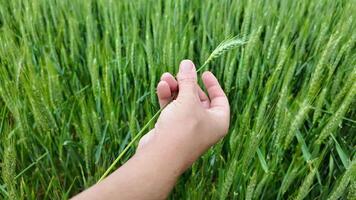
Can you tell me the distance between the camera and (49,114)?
785 mm

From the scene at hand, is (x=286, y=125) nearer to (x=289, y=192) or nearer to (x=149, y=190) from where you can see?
(x=289, y=192)

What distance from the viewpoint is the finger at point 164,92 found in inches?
27.1

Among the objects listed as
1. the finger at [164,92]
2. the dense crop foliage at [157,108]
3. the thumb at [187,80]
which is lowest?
the dense crop foliage at [157,108]

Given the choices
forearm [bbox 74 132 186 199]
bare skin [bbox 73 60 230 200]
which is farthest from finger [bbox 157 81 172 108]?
forearm [bbox 74 132 186 199]

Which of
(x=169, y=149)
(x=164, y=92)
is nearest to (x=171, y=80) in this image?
(x=164, y=92)

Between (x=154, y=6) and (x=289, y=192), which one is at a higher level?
(x=154, y=6)

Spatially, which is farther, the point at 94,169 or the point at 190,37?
the point at 190,37

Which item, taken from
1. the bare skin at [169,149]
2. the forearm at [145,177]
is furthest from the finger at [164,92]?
the forearm at [145,177]

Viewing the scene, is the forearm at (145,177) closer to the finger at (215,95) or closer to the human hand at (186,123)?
the human hand at (186,123)

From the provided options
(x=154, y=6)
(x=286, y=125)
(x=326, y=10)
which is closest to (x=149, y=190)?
(x=286, y=125)

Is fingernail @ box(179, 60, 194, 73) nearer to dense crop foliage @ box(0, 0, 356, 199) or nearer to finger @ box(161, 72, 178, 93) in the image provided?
finger @ box(161, 72, 178, 93)

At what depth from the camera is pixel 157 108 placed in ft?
2.85

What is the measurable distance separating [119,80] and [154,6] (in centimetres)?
40

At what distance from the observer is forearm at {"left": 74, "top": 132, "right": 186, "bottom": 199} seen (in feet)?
1.92
